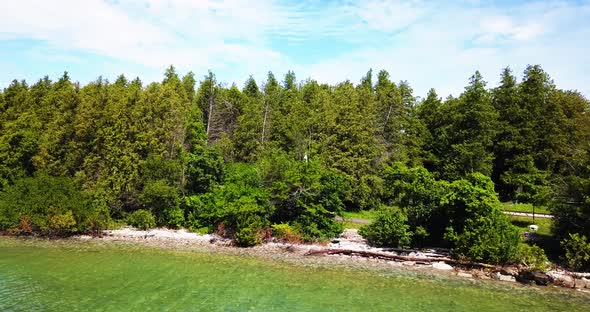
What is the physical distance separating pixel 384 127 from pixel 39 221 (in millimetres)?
41088

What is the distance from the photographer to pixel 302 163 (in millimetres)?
41438

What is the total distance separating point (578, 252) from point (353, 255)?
1620 cm

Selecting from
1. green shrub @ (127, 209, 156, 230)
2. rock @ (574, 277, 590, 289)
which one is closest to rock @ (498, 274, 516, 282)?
rock @ (574, 277, 590, 289)

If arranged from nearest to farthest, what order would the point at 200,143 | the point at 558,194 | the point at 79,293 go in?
the point at 79,293
the point at 558,194
the point at 200,143

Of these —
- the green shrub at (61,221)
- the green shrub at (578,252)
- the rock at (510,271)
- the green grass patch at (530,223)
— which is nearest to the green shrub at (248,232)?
the green shrub at (61,221)

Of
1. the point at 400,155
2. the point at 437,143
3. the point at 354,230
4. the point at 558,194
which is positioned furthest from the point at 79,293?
the point at 437,143

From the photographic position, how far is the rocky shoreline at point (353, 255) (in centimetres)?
2928

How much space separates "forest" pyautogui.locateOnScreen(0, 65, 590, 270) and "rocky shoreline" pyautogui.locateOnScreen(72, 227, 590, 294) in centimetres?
110

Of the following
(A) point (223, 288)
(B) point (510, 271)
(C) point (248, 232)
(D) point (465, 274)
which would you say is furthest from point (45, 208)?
(B) point (510, 271)

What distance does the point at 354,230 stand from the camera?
42.6 meters

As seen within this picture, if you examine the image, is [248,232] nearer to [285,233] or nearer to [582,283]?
[285,233]

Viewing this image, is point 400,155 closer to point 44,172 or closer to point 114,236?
point 114,236

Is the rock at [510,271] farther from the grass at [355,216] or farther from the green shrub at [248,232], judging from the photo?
the green shrub at [248,232]

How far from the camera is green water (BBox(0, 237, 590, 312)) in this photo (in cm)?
2286
